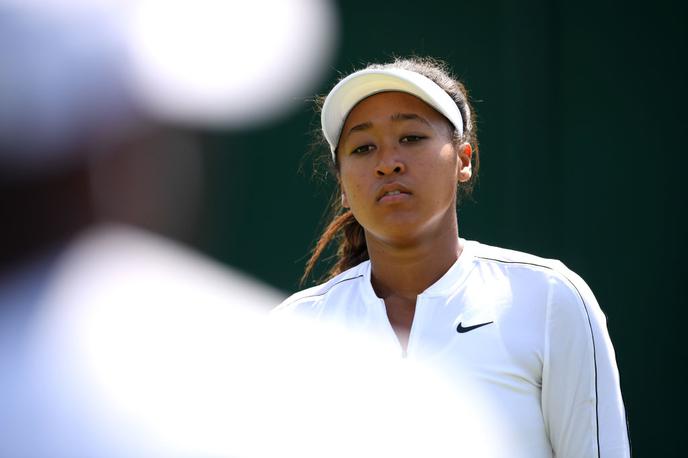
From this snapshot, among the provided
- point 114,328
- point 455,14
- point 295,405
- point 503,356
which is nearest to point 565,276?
point 503,356

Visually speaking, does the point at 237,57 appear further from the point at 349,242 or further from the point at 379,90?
the point at 379,90

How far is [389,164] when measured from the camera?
6.74 ft

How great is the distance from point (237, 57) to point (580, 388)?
222 centimetres

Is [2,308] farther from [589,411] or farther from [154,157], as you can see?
[589,411]

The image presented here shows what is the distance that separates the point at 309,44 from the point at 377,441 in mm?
2031

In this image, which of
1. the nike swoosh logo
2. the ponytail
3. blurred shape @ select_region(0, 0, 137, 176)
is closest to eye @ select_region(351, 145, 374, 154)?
the ponytail

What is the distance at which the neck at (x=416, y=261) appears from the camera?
214 centimetres

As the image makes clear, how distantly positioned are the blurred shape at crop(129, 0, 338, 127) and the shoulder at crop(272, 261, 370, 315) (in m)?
1.46

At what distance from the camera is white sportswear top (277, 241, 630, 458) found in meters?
1.86

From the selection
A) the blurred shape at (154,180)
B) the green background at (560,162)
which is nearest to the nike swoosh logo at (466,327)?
the green background at (560,162)

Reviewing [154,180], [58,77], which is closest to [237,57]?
[154,180]

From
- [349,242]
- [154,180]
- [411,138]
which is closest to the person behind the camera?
[411,138]

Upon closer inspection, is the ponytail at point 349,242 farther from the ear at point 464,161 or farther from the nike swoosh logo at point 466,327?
the nike swoosh logo at point 466,327

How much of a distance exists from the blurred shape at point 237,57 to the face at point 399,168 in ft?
4.58
